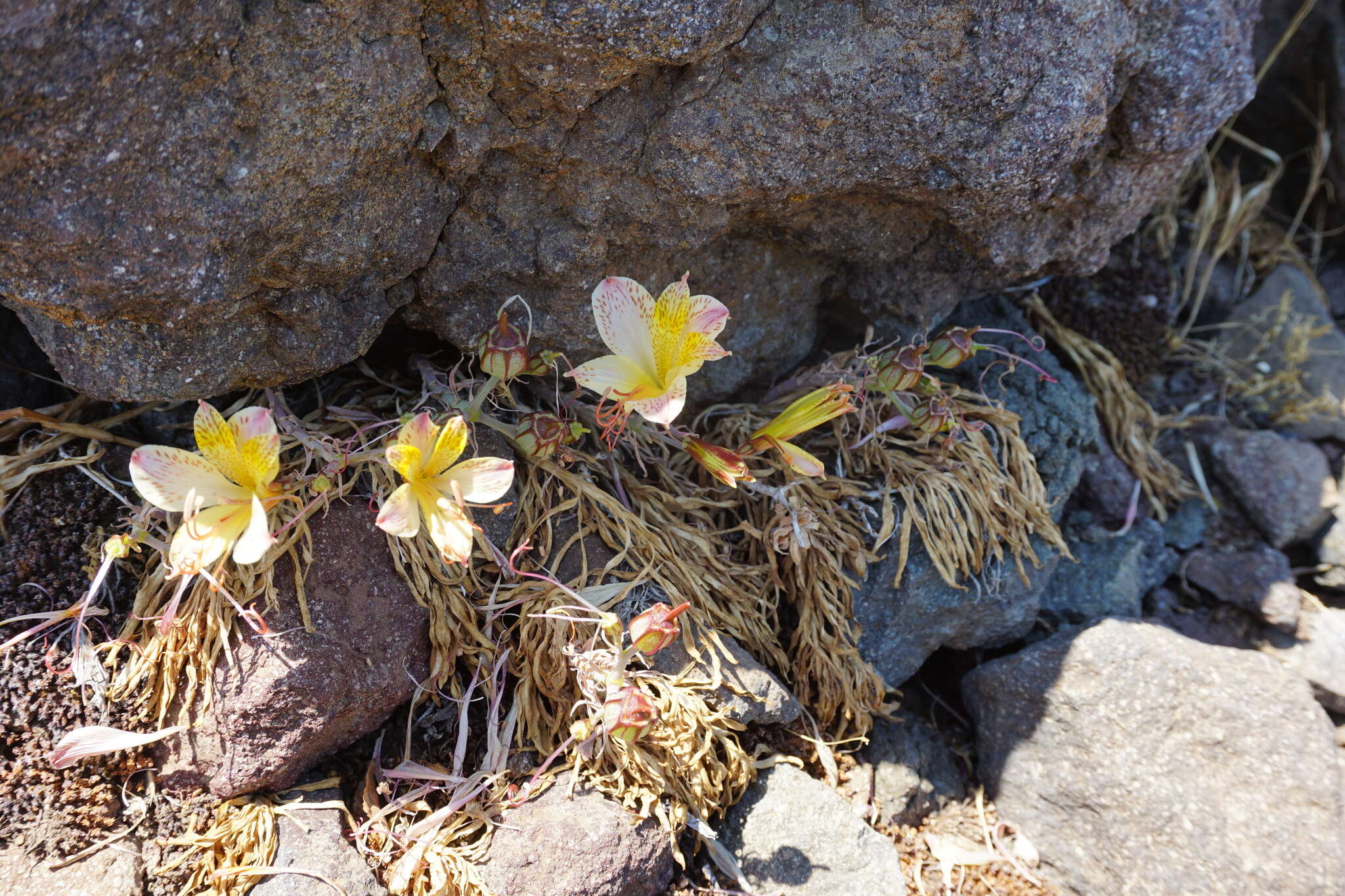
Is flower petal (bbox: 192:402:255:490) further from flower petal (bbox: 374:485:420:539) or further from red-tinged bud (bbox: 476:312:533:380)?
red-tinged bud (bbox: 476:312:533:380)

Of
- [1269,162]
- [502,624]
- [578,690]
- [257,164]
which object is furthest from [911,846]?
[1269,162]

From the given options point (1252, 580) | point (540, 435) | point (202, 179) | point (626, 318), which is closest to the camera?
point (202, 179)

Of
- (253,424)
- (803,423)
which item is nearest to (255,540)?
(253,424)

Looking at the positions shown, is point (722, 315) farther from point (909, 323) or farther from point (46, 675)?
point (46, 675)

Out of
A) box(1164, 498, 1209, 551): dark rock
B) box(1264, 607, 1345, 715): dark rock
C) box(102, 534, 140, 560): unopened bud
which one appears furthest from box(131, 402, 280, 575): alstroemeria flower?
box(1264, 607, 1345, 715): dark rock

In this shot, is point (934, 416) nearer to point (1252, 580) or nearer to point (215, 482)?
point (1252, 580)

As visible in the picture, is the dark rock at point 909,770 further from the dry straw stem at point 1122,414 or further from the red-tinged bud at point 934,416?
the dry straw stem at point 1122,414
